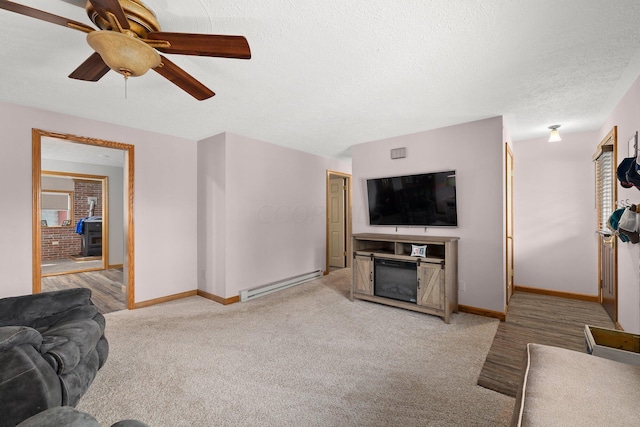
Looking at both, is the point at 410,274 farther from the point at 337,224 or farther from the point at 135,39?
the point at 135,39

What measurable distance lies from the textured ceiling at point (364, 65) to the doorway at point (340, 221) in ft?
9.14

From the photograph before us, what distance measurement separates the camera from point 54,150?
496cm

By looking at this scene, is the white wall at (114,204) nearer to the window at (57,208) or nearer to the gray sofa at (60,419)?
the window at (57,208)

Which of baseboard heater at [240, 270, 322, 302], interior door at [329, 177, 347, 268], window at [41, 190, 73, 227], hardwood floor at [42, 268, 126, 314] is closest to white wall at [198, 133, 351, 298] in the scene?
baseboard heater at [240, 270, 322, 302]

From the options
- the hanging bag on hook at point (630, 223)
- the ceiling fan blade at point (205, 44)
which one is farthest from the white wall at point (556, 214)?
the ceiling fan blade at point (205, 44)

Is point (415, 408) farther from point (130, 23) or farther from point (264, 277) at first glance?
point (264, 277)

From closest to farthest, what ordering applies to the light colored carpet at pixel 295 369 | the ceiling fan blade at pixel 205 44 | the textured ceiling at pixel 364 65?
the ceiling fan blade at pixel 205 44
the textured ceiling at pixel 364 65
the light colored carpet at pixel 295 369

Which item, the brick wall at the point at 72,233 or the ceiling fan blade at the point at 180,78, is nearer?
the ceiling fan blade at the point at 180,78

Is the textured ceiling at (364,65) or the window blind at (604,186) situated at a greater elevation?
the textured ceiling at (364,65)

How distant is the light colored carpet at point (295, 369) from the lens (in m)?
1.70

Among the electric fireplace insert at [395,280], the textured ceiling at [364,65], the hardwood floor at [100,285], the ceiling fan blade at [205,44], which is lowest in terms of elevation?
the hardwood floor at [100,285]

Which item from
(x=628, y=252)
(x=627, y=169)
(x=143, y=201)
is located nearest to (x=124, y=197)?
(x=143, y=201)

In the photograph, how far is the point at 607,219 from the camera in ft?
10.5

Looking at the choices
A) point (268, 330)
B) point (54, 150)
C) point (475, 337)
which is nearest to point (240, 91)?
point (268, 330)
